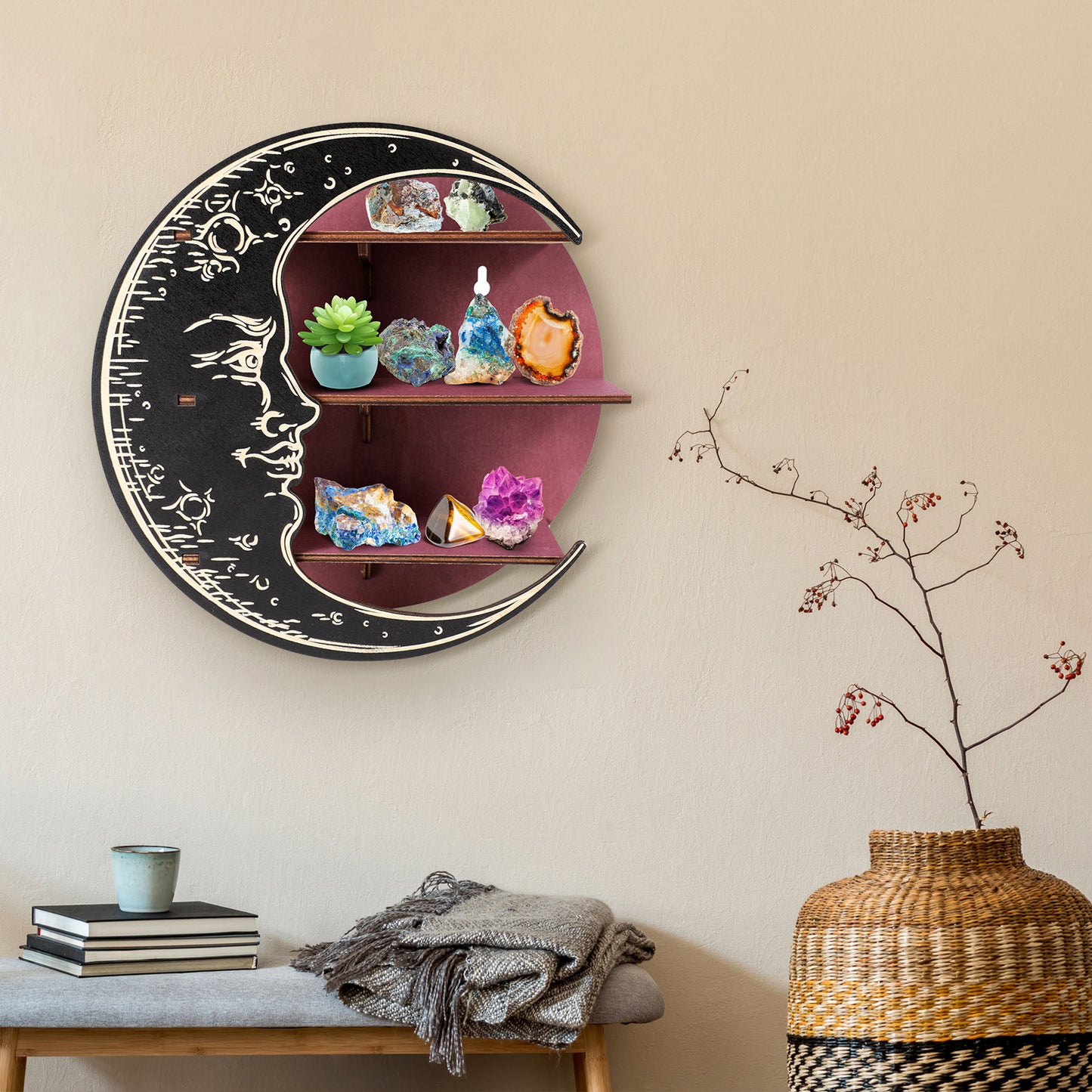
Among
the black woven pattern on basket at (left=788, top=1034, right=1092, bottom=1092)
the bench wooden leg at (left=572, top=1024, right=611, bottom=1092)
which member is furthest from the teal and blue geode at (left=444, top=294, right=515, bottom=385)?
the black woven pattern on basket at (left=788, top=1034, right=1092, bottom=1092)

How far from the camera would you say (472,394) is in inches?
75.4

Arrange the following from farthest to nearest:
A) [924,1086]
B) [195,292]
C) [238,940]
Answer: [195,292], [238,940], [924,1086]

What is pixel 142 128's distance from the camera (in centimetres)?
199

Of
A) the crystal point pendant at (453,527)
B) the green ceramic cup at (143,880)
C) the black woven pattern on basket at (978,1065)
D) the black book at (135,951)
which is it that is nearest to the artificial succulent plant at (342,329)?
the crystal point pendant at (453,527)

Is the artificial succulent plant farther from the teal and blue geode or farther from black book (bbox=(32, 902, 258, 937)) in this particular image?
black book (bbox=(32, 902, 258, 937))

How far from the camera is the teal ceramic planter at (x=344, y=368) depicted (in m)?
1.91

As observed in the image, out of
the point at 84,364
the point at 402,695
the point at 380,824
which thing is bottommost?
the point at 380,824

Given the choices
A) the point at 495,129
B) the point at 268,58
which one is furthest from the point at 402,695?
the point at 268,58

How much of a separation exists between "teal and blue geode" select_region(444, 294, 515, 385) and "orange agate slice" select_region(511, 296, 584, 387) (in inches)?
1.0

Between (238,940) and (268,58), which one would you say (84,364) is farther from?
(238,940)

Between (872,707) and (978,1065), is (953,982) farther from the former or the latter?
(872,707)

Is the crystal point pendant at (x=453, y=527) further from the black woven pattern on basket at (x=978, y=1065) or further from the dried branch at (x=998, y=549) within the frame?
the black woven pattern on basket at (x=978, y=1065)

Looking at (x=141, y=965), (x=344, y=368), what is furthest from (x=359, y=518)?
(x=141, y=965)

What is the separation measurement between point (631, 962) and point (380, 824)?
47 centimetres
